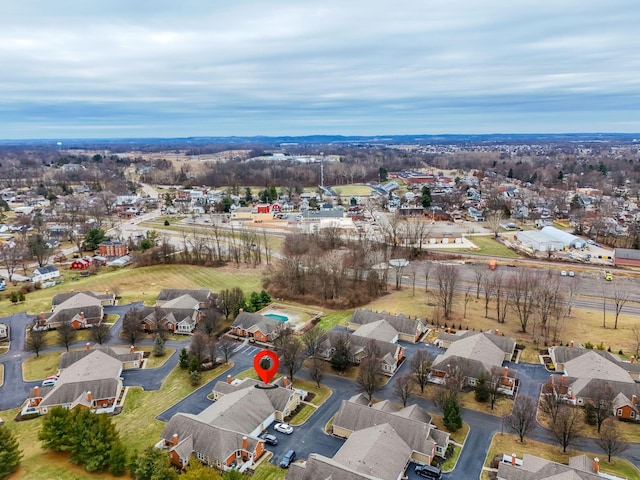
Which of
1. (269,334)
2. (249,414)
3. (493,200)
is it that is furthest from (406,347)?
(493,200)

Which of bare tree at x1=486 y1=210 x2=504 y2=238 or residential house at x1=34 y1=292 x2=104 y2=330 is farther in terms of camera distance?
bare tree at x1=486 y1=210 x2=504 y2=238

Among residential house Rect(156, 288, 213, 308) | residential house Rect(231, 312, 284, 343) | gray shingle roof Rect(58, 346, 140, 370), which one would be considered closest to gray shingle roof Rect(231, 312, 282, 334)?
residential house Rect(231, 312, 284, 343)

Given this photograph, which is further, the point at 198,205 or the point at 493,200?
the point at 198,205

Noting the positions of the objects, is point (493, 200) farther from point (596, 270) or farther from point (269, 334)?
point (269, 334)

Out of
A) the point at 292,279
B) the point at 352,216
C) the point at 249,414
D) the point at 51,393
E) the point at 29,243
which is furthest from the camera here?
the point at 352,216

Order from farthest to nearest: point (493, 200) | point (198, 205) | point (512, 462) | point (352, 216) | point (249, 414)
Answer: point (198, 205), point (493, 200), point (352, 216), point (249, 414), point (512, 462)

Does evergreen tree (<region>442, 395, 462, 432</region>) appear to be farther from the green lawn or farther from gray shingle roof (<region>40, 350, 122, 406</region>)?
the green lawn

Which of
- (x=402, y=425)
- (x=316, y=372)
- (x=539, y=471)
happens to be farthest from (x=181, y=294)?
(x=539, y=471)
